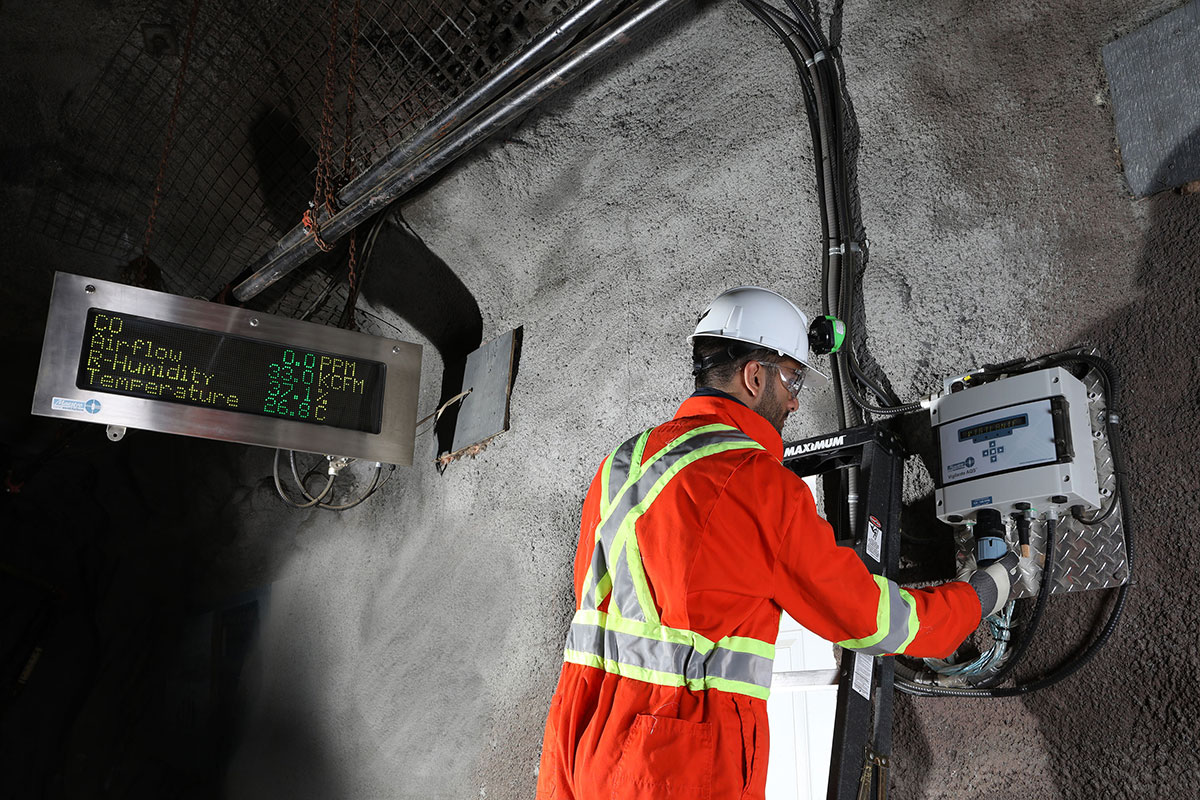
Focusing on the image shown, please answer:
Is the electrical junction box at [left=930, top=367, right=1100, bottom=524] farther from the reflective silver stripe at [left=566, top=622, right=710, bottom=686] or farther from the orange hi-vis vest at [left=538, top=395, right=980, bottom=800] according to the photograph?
the reflective silver stripe at [left=566, top=622, right=710, bottom=686]

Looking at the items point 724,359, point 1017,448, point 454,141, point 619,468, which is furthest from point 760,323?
point 454,141

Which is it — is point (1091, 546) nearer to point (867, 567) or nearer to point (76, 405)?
point (867, 567)

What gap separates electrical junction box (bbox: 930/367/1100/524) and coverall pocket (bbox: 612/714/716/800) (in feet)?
2.93

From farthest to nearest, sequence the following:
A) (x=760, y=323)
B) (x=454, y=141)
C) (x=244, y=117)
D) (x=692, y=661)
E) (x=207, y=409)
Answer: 1. (x=244, y=117)
2. (x=454, y=141)
3. (x=207, y=409)
4. (x=760, y=323)
5. (x=692, y=661)

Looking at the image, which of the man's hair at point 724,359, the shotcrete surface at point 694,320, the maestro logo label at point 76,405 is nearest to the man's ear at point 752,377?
the man's hair at point 724,359

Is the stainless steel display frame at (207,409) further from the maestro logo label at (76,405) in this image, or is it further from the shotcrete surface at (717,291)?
the shotcrete surface at (717,291)

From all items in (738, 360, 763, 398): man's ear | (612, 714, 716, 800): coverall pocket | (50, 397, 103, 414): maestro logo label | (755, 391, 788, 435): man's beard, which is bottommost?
(612, 714, 716, 800): coverall pocket

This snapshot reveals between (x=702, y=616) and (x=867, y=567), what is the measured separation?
48 centimetres

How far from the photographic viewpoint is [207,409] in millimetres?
3410

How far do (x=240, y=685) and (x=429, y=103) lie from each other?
3.63 m

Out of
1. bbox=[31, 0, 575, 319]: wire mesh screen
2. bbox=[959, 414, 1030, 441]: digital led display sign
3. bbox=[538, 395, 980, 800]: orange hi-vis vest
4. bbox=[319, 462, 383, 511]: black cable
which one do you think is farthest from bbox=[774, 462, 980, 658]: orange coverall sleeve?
bbox=[319, 462, 383, 511]: black cable

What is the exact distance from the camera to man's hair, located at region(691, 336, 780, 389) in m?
2.23

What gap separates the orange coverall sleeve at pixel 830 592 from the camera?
176 cm

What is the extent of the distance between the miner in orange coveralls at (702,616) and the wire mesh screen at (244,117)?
116 inches
